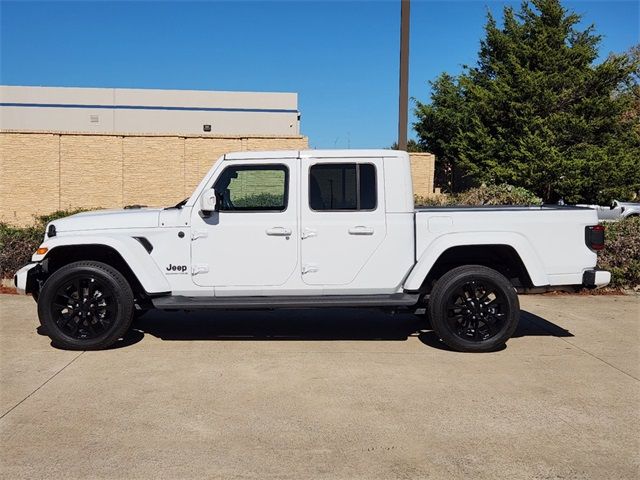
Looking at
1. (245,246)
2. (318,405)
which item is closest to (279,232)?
(245,246)

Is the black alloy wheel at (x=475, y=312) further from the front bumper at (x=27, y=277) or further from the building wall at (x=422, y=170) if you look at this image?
the building wall at (x=422, y=170)

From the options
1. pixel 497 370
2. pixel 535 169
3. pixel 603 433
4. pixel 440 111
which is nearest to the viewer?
pixel 603 433

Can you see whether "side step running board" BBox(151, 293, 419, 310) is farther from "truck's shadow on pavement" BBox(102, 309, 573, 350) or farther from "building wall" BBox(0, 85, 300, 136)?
"building wall" BBox(0, 85, 300, 136)

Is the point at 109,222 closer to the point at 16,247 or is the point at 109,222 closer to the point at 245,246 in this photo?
the point at 245,246

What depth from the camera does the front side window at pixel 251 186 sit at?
5.81m

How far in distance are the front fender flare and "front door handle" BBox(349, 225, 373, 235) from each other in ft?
6.21

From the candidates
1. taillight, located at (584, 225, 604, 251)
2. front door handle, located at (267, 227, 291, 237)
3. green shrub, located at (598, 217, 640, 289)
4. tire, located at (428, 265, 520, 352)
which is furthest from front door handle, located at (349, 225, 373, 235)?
green shrub, located at (598, 217, 640, 289)

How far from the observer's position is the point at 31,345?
19.7 ft

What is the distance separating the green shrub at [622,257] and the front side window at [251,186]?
5.76 m

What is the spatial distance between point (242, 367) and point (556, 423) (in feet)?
8.69

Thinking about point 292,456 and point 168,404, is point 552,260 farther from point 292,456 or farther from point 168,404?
point 168,404

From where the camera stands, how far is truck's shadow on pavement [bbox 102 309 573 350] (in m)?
6.39

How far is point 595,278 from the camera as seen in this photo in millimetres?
5648

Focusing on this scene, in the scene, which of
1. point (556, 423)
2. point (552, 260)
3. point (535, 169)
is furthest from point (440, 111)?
point (556, 423)
